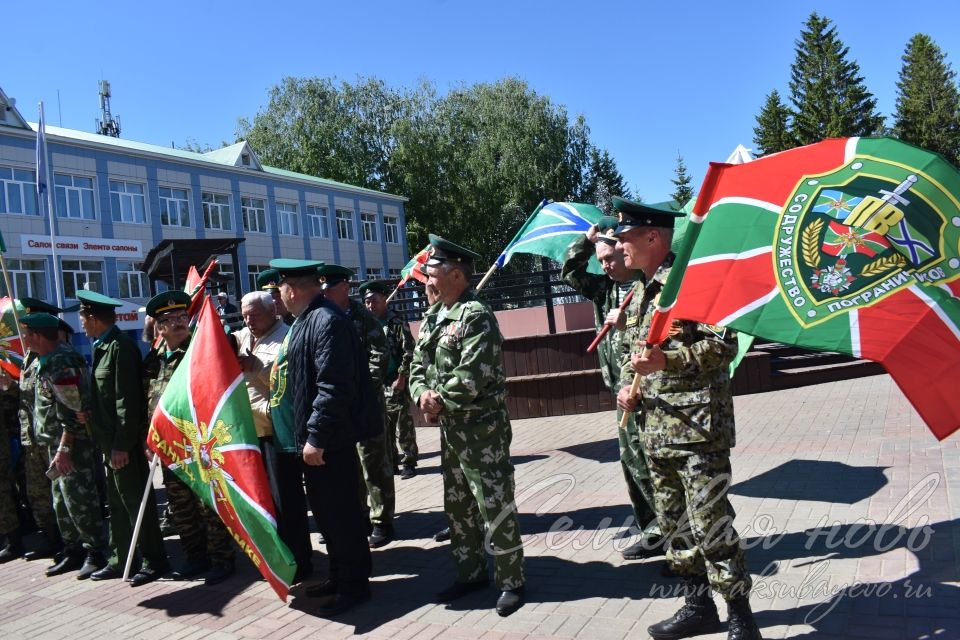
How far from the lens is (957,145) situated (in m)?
52.6

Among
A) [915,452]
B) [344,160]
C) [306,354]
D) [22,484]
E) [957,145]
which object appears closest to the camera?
[306,354]

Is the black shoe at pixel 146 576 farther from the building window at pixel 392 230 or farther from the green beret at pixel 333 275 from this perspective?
the building window at pixel 392 230

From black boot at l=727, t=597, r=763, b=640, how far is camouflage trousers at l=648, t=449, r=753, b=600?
5cm

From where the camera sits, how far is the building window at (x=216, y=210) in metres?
33.1

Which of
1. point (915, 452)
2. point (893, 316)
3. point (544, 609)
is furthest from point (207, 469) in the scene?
point (915, 452)

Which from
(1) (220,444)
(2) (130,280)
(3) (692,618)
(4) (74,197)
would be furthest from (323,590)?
(2) (130,280)

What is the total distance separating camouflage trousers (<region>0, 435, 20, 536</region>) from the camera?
21.1ft

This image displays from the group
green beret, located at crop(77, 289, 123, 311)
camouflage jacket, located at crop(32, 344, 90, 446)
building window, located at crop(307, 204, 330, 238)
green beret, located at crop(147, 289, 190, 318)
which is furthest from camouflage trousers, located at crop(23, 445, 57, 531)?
building window, located at crop(307, 204, 330, 238)

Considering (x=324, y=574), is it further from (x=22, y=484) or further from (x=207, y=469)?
(x=22, y=484)

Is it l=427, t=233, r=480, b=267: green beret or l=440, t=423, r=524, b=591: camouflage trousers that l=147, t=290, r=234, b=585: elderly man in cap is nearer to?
l=440, t=423, r=524, b=591: camouflage trousers

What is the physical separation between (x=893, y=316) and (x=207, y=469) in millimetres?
3978

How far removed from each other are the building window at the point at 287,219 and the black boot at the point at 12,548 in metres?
32.0

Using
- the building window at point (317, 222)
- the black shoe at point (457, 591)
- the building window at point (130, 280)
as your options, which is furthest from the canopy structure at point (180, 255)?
the building window at point (317, 222)

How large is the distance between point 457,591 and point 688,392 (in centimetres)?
197
